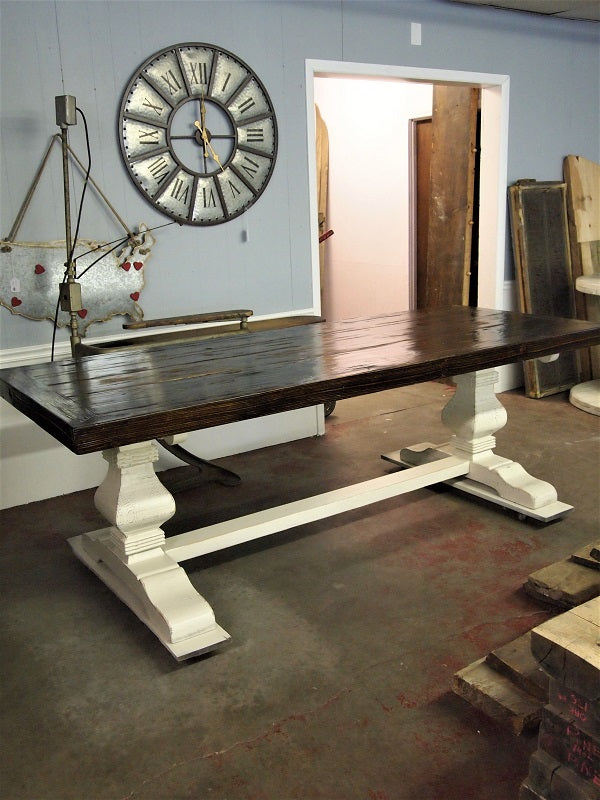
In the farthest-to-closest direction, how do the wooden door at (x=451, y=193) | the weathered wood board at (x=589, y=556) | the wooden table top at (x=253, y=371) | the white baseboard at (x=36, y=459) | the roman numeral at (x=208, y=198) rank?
the wooden door at (x=451, y=193) < the roman numeral at (x=208, y=198) < the white baseboard at (x=36, y=459) < the weathered wood board at (x=589, y=556) < the wooden table top at (x=253, y=371)

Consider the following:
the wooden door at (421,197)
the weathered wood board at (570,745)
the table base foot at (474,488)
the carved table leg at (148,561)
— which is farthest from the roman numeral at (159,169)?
the weathered wood board at (570,745)

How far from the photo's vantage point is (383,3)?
443 centimetres

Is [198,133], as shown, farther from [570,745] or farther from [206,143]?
[570,745]

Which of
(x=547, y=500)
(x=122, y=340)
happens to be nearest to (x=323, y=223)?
(x=122, y=340)

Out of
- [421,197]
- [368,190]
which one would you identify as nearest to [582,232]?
[421,197]

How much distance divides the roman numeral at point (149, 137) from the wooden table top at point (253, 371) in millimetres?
1192

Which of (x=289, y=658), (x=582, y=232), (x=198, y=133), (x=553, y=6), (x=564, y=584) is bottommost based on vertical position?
→ (x=289, y=658)

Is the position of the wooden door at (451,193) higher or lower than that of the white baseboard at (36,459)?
higher

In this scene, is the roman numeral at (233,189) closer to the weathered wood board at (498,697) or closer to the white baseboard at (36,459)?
the white baseboard at (36,459)

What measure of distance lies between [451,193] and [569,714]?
15.3ft

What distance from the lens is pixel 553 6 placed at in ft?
→ 16.3

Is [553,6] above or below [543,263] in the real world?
above

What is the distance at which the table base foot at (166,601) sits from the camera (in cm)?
245

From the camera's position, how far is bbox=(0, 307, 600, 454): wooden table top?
226cm
